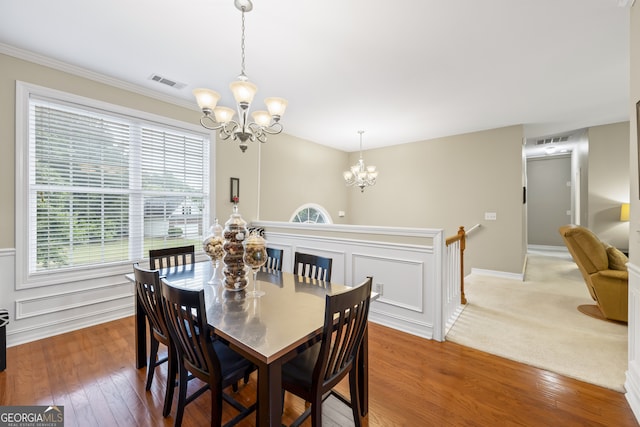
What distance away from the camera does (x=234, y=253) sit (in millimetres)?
1792

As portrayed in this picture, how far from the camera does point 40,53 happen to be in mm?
2561

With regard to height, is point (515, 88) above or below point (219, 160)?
above

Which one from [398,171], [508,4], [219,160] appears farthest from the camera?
[398,171]

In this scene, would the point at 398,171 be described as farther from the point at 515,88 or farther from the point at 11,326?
the point at 11,326

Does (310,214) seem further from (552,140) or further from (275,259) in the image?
(552,140)

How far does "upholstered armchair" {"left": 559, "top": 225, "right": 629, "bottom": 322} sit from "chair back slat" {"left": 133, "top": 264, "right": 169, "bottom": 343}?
4310 mm

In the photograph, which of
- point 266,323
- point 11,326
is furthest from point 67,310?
point 266,323

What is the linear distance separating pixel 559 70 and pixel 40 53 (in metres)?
5.31

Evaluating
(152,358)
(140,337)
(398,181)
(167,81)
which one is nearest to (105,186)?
(167,81)

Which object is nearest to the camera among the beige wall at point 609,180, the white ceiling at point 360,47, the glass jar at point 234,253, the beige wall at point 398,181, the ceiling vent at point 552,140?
the glass jar at point 234,253

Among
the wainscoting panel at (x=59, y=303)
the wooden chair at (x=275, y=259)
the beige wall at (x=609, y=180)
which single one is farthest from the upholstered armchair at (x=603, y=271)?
the wainscoting panel at (x=59, y=303)

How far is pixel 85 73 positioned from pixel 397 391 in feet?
14.0

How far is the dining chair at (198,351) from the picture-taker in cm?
129

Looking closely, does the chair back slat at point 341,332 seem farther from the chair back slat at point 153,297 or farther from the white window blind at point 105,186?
the white window blind at point 105,186
